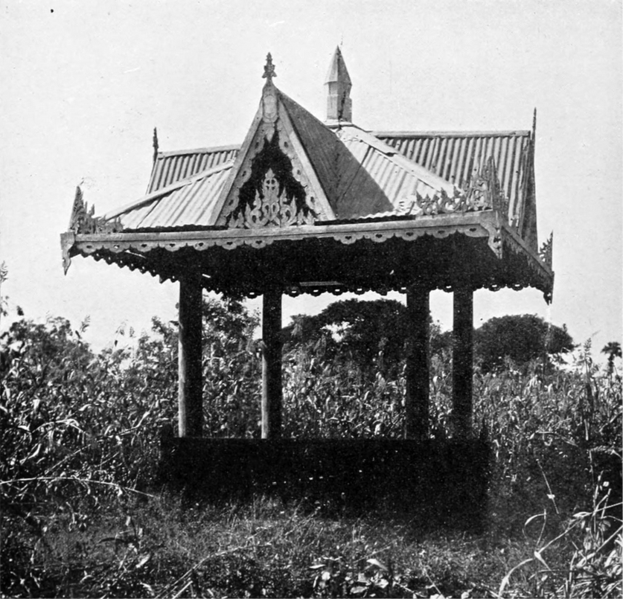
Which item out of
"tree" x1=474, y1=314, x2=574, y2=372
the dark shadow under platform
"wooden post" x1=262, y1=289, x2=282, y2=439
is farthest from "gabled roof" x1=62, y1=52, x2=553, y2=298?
"tree" x1=474, y1=314, x2=574, y2=372

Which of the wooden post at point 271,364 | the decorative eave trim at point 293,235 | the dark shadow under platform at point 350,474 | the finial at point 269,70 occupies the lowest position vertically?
the dark shadow under platform at point 350,474

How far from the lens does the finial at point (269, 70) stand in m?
8.57

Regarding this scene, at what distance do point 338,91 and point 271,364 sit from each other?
3.34 metres

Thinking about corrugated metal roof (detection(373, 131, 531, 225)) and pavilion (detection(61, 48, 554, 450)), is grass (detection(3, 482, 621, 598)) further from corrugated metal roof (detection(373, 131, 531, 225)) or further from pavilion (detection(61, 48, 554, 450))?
corrugated metal roof (detection(373, 131, 531, 225))

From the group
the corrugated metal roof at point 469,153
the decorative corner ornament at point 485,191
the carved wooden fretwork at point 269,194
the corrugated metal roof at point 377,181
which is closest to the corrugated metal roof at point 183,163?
the corrugated metal roof at point 469,153

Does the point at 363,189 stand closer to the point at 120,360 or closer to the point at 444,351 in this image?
the point at 120,360

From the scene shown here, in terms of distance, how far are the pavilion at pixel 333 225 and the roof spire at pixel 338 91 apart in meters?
0.01

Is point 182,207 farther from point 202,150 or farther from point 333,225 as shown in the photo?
point 202,150

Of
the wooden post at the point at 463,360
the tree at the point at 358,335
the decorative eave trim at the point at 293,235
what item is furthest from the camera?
the tree at the point at 358,335

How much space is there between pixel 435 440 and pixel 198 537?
8.40 ft

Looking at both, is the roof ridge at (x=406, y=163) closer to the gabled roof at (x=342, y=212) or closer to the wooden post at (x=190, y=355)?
the gabled roof at (x=342, y=212)

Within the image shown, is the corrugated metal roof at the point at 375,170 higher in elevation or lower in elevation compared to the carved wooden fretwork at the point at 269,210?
higher

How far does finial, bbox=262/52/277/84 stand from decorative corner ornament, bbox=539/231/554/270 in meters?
3.55

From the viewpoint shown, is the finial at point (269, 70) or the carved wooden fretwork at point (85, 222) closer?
the finial at point (269, 70)
